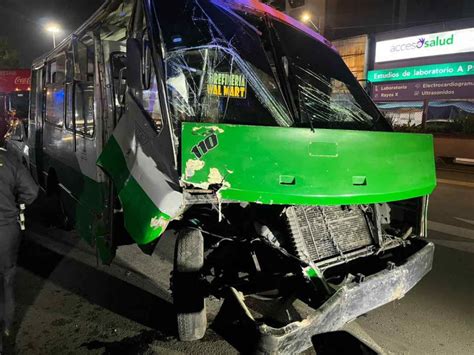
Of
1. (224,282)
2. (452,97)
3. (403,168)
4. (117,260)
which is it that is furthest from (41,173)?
(452,97)

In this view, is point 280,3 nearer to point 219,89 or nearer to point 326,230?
point 219,89

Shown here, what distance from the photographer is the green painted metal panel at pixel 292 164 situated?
264cm

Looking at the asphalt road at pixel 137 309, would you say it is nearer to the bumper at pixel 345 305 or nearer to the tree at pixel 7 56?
the bumper at pixel 345 305

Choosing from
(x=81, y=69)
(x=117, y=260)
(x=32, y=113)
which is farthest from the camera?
(x=32, y=113)

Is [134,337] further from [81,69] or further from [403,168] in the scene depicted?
[81,69]

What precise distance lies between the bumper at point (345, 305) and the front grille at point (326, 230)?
48cm

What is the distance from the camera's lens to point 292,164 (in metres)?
2.77

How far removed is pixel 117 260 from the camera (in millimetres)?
5004

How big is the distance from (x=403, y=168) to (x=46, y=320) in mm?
3448

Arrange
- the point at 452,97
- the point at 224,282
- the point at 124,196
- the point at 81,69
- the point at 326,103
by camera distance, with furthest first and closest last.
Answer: the point at 452,97 → the point at 81,69 → the point at 326,103 → the point at 224,282 → the point at 124,196

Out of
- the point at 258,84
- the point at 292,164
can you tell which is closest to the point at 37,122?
the point at 258,84

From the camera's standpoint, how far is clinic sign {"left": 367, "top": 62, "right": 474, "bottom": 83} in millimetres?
18094

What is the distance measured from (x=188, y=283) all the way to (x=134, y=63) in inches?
69.9

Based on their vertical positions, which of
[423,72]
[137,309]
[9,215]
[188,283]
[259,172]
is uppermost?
[423,72]
